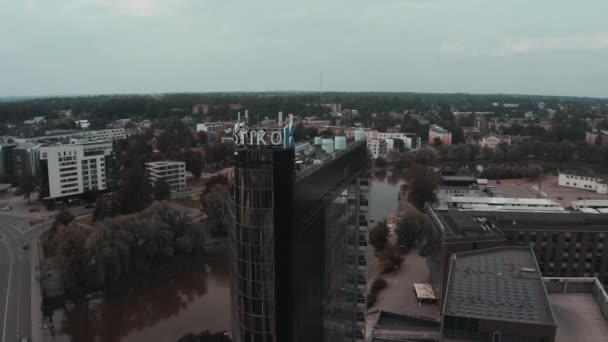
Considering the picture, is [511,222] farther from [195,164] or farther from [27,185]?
[27,185]

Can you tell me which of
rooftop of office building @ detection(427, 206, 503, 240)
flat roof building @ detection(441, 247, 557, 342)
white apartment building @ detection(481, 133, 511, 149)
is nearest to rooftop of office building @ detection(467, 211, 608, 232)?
rooftop of office building @ detection(427, 206, 503, 240)

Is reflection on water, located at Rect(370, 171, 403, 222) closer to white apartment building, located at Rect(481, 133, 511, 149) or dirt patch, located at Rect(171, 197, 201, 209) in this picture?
dirt patch, located at Rect(171, 197, 201, 209)

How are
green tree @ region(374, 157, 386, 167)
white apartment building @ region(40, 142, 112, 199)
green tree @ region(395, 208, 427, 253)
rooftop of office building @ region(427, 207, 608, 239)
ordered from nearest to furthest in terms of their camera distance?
rooftop of office building @ region(427, 207, 608, 239), green tree @ region(395, 208, 427, 253), white apartment building @ region(40, 142, 112, 199), green tree @ region(374, 157, 386, 167)

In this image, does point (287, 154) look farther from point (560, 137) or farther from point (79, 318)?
point (560, 137)

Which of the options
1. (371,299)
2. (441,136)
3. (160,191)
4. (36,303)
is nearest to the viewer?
(36,303)

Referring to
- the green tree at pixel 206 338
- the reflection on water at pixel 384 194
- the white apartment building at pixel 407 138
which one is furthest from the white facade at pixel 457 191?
the white apartment building at pixel 407 138

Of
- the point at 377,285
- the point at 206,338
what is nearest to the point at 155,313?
the point at 206,338
